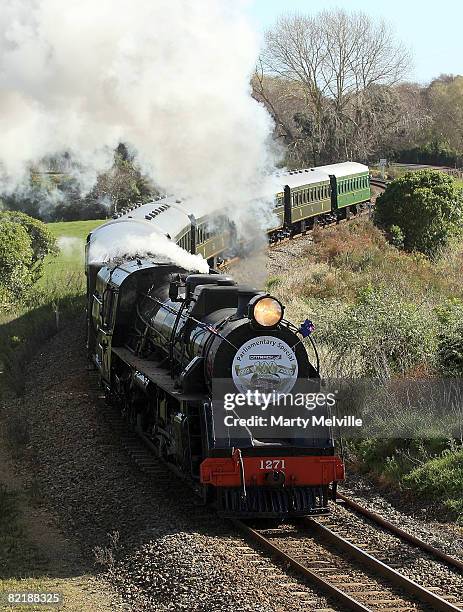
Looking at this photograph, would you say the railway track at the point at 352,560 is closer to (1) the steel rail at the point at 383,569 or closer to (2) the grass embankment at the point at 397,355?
(1) the steel rail at the point at 383,569

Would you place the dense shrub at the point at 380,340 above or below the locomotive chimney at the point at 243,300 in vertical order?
below

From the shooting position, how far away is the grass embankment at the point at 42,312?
20578mm

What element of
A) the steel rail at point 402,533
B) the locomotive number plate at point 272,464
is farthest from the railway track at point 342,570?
the locomotive number plate at point 272,464

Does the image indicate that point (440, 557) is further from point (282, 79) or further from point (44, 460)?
point (282, 79)

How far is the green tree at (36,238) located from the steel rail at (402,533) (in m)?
20.9

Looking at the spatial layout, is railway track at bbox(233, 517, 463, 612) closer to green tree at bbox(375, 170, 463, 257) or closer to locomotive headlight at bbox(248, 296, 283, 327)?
locomotive headlight at bbox(248, 296, 283, 327)

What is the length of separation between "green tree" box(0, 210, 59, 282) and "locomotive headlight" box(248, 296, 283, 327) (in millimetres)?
20954

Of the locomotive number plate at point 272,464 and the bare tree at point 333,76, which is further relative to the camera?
the bare tree at point 333,76

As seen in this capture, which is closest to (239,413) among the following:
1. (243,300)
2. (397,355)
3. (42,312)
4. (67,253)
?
(243,300)

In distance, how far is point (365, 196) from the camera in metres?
43.0

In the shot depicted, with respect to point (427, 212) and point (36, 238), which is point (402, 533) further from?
point (36, 238)

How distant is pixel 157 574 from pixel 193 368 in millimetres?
2825

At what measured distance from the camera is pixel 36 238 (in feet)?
105

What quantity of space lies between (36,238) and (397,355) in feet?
62.6
